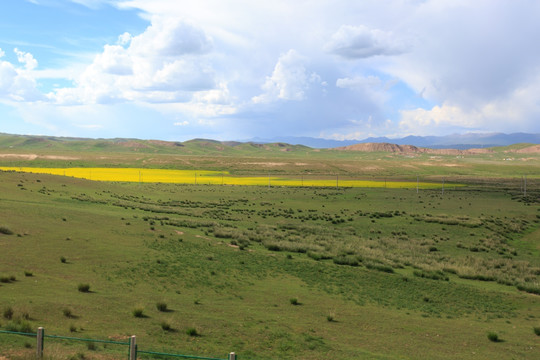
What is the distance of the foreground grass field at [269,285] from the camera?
14.6 m

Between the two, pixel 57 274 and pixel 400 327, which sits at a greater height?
pixel 57 274

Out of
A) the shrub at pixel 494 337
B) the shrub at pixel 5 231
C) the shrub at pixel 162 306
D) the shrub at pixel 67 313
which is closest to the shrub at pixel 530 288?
the shrub at pixel 494 337

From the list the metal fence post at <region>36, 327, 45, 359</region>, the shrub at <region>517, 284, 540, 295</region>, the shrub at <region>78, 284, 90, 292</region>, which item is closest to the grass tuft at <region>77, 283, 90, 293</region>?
the shrub at <region>78, 284, 90, 292</region>

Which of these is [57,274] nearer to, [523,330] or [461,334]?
[461,334]

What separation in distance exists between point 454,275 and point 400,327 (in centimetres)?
1366

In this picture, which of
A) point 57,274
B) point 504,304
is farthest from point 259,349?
point 504,304

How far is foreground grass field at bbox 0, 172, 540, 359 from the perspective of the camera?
1464cm

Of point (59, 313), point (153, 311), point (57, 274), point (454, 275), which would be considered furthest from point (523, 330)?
point (57, 274)

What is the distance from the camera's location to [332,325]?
17375 millimetres

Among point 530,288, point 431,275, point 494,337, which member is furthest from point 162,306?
point 530,288

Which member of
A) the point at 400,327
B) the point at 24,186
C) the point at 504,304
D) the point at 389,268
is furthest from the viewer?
the point at 24,186

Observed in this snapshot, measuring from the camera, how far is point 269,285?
23109 mm

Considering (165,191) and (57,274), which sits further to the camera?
(165,191)

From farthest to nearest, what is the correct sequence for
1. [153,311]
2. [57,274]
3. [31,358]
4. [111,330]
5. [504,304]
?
[504,304], [57,274], [153,311], [111,330], [31,358]
